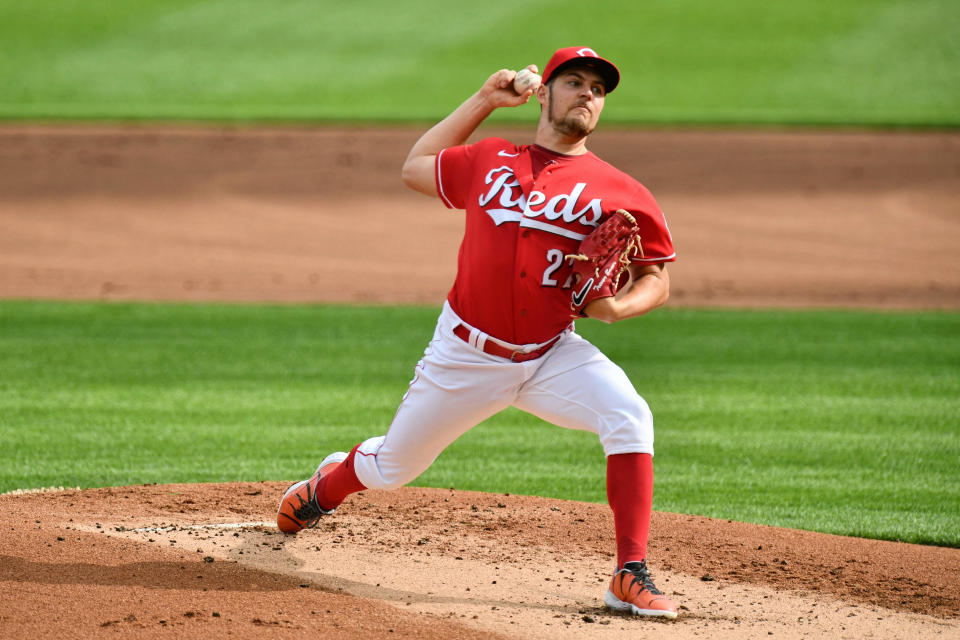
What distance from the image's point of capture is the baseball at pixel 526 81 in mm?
4938

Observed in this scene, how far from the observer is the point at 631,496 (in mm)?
4617

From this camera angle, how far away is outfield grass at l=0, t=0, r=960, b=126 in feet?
75.8

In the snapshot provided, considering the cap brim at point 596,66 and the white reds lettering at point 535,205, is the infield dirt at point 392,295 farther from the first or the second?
the cap brim at point 596,66

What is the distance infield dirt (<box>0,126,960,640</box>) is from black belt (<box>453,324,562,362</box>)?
945mm

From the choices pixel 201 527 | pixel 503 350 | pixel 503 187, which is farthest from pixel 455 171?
pixel 201 527

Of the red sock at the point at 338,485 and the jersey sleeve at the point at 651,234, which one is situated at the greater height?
the jersey sleeve at the point at 651,234

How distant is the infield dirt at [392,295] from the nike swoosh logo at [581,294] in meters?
1.18

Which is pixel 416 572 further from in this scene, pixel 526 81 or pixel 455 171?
pixel 526 81

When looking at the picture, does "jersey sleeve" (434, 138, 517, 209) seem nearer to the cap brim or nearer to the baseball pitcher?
the baseball pitcher

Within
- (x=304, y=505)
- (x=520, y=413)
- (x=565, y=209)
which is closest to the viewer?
(x=565, y=209)

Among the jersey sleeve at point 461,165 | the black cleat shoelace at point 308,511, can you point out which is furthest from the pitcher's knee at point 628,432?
the black cleat shoelace at point 308,511

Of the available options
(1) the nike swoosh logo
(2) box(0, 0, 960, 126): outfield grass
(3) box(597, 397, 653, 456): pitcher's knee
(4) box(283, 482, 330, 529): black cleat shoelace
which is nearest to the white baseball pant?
(3) box(597, 397, 653, 456): pitcher's knee

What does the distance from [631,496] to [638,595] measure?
0.37 meters

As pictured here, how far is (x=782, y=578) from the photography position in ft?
17.1
